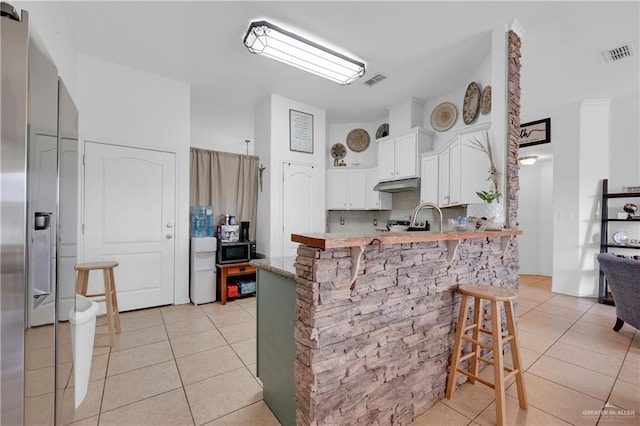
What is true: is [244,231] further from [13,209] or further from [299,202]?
[13,209]

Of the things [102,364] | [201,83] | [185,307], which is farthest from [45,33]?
[185,307]

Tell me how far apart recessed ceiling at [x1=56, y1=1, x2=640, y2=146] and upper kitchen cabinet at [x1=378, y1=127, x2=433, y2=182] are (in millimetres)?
621

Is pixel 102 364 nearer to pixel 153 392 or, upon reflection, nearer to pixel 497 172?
pixel 153 392

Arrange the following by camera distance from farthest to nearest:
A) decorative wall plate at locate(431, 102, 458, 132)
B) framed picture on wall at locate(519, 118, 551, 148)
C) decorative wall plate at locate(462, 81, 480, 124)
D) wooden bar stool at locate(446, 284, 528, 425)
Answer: framed picture on wall at locate(519, 118, 551, 148)
decorative wall plate at locate(431, 102, 458, 132)
decorative wall plate at locate(462, 81, 480, 124)
wooden bar stool at locate(446, 284, 528, 425)

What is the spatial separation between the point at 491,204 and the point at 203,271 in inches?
135

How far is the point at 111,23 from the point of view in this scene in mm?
2582

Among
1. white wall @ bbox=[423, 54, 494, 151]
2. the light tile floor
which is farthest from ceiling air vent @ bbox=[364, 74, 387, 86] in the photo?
the light tile floor

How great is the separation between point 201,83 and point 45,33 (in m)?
1.88

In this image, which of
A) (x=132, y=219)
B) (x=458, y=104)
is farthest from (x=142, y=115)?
(x=458, y=104)

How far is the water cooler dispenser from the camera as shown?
3.62 meters

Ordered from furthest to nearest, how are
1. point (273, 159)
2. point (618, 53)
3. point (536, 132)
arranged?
point (536, 132) < point (273, 159) < point (618, 53)

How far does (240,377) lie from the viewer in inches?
80.2

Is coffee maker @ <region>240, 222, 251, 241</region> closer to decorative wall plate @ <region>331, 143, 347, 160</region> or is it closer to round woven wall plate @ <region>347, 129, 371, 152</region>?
decorative wall plate @ <region>331, 143, 347, 160</region>

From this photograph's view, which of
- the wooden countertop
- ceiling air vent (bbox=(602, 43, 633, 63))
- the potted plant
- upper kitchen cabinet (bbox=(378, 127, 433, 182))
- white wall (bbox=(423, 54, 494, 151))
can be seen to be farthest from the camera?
upper kitchen cabinet (bbox=(378, 127, 433, 182))
